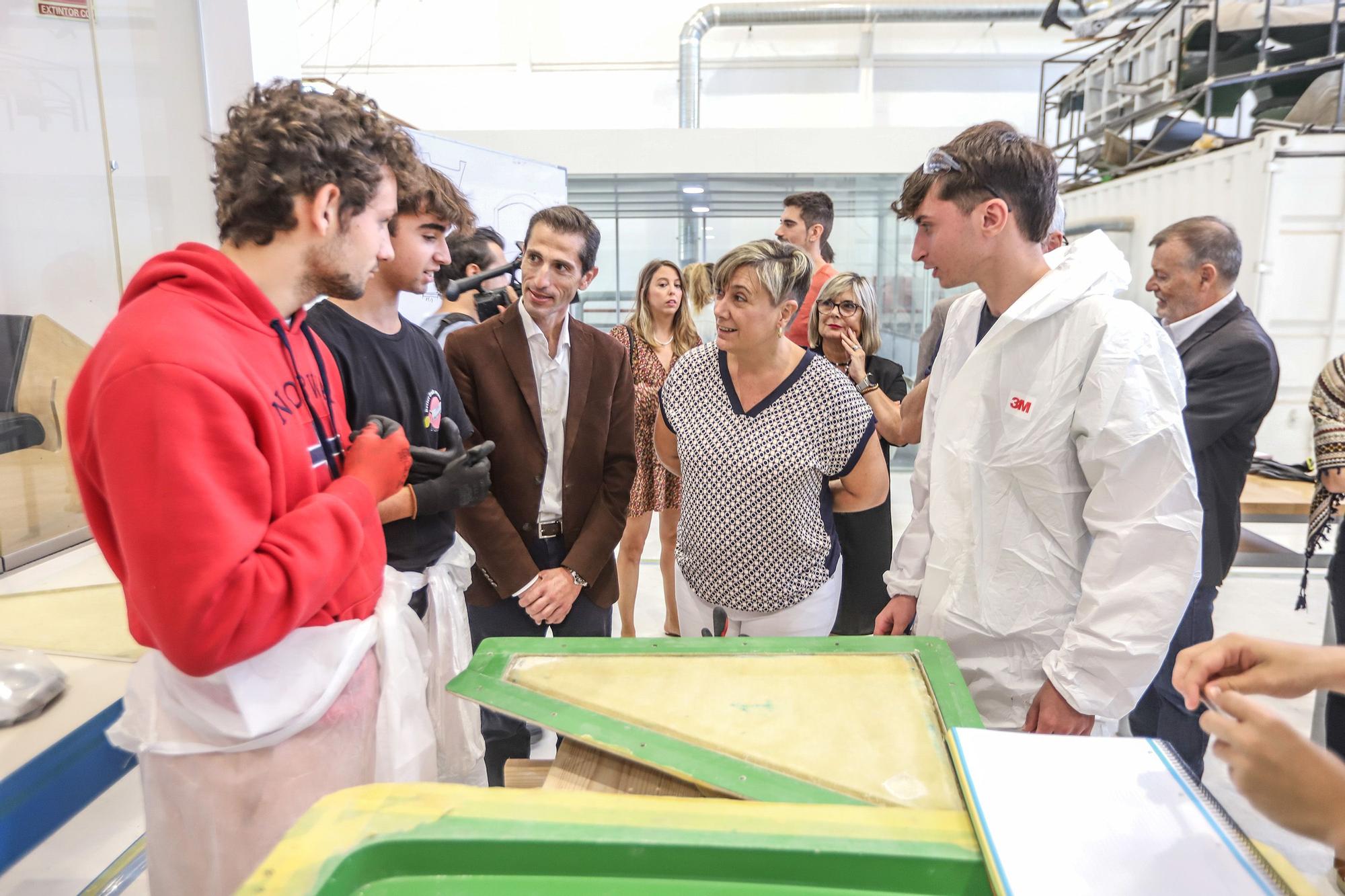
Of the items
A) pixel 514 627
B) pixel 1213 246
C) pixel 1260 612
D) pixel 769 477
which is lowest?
pixel 1260 612

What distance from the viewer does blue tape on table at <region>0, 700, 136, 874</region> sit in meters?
Result: 1.18

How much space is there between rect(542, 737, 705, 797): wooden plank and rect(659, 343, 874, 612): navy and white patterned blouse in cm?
97

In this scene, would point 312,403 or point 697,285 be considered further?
point 697,285

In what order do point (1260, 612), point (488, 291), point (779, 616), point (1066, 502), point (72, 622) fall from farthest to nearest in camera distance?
point (1260, 612) → point (488, 291) → point (779, 616) → point (72, 622) → point (1066, 502)

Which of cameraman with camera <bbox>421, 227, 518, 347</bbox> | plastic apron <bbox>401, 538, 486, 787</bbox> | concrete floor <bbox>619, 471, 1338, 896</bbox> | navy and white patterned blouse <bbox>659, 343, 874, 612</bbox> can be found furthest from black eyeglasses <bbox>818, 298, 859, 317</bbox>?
plastic apron <bbox>401, 538, 486, 787</bbox>

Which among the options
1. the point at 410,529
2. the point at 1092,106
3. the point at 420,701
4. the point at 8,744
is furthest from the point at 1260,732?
the point at 1092,106

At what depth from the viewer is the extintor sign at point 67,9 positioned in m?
2.39

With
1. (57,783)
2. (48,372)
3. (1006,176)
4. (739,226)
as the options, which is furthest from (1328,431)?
(739,226)

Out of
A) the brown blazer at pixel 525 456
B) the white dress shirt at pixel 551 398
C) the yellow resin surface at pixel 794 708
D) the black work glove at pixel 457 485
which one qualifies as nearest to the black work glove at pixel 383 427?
the black work glove at pixel 457 485

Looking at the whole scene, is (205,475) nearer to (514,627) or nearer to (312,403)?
(312,403)

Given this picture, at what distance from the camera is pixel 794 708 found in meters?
1.01

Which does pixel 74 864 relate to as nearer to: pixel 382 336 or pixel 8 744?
pixel 8 744

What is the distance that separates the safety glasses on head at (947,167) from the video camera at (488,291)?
141 centimetres

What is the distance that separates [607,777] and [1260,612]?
3997 mm
